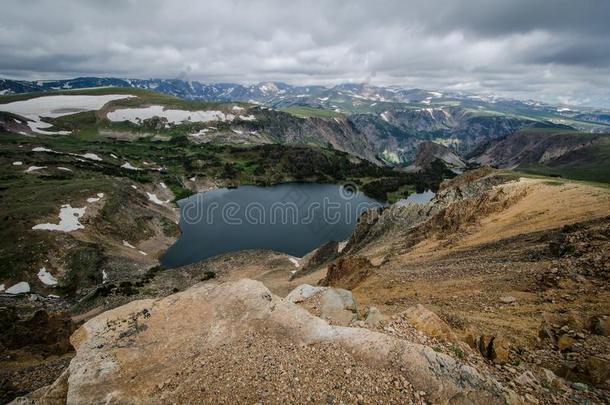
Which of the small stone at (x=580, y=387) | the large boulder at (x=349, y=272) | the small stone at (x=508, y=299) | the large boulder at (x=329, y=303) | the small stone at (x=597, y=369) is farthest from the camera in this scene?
the large boulder at (x=349, y=272)

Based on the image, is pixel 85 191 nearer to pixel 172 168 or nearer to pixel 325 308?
pixel 172 168

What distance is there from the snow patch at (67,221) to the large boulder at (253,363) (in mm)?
76783

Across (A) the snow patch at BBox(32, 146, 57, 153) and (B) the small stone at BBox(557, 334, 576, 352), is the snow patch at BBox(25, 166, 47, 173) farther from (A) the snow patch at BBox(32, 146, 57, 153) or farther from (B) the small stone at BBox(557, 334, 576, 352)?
(B) the small stone at BBox(557, 334, 576, 352)

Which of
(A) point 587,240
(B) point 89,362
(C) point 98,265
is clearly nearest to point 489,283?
(A) point 587,240

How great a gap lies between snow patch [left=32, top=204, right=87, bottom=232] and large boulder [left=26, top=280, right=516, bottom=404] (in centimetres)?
7678

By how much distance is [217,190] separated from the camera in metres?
173

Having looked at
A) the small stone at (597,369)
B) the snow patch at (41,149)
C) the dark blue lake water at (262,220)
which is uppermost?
the small stone at (597,369)

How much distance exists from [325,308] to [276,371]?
6.06m

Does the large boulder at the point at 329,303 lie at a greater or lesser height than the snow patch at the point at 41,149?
greater

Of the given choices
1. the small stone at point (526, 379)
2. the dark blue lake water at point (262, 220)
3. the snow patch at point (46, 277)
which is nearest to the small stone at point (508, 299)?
the small stone at point (526, 379)

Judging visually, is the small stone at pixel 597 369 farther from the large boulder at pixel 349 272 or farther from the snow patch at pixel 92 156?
the snow patch at pixel 92 156

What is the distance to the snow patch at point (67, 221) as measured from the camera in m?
79.5

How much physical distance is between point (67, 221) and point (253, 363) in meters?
88.6

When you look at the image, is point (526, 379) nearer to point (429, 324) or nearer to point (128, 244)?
point (429, 324)
